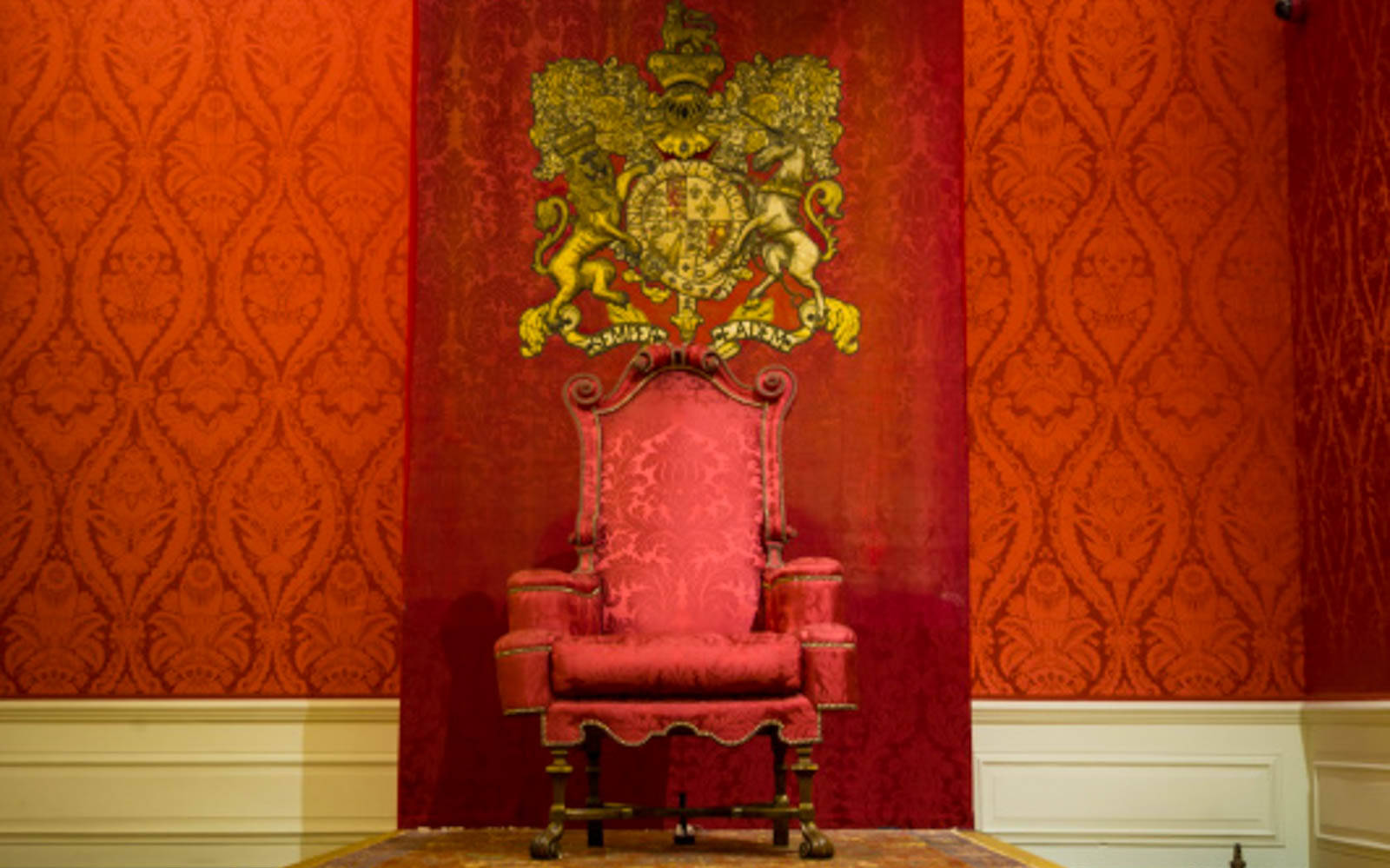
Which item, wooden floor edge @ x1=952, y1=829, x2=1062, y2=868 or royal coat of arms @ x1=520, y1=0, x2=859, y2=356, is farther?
royal coat of arms @ x1=520, y1=0, x2=859, y2=356

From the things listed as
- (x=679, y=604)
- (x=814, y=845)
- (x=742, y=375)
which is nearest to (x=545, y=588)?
(x=679, y=604)

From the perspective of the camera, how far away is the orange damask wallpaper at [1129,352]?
171 inches

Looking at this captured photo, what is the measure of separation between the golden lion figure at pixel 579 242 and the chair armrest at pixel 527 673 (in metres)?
1.17

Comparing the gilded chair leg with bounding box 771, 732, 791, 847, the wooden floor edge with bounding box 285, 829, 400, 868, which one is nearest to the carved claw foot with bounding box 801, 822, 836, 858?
the gilded chair leg with bounding box 771, 732, 791, 847

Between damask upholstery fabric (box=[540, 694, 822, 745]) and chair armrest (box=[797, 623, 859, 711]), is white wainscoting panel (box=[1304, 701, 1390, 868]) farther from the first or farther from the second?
damask upholstery fabric (box=[540, 694, 822, 745])

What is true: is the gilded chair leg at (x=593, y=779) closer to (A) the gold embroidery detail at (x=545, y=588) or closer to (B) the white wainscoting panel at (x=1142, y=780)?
(A) the gold embroidery detail at (x=545, y=588)

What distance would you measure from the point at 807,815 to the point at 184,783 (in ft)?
6.44

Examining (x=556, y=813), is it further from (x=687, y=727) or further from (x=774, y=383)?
(x=774, y=383)

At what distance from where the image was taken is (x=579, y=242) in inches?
170

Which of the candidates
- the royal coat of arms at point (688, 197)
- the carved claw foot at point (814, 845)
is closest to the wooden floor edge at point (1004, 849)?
the carved claw foot at point (814, 845)

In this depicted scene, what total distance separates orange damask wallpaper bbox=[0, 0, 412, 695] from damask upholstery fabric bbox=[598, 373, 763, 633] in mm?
833

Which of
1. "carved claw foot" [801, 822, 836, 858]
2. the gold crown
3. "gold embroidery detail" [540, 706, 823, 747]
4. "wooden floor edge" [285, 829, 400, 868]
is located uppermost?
the gold crown

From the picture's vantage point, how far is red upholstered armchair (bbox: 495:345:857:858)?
3.33 meters

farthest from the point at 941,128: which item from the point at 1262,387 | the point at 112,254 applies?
the point at 112,254
